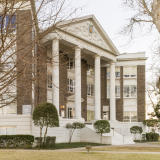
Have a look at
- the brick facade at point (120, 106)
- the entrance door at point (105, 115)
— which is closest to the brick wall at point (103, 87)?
the entrance door at point (105, 115)

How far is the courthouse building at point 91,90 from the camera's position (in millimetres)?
27938

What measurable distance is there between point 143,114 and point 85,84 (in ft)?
33.4

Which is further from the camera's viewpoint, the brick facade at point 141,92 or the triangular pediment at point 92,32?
the brick facade at point 141,92

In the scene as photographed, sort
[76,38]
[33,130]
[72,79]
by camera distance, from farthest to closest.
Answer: [72,79]
[76,38]
[33,130]

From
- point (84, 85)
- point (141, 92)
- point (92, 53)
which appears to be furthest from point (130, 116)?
point (92, 53)

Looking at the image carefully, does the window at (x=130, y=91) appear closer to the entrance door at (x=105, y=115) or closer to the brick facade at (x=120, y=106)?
the brick facade at (x=120, y=106)

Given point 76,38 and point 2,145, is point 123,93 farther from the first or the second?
point 2,145

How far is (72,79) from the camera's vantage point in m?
A: 37.6

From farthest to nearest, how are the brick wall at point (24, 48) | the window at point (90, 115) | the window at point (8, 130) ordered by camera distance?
the window at point (90, 115) < the window at point (8, 130) < the brick wall at point (24, 48)

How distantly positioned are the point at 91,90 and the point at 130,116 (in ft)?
24.1

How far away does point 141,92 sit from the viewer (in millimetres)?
43125

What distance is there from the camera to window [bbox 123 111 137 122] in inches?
1693

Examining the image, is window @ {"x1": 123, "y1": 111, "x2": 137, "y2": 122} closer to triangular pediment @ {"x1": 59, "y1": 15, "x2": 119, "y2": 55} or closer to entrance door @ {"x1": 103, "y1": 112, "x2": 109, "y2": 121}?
entrance door @ {"x1": 103, "y1": 112, "x2": 109, "y2": 121}

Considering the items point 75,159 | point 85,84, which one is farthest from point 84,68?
point 75,159
